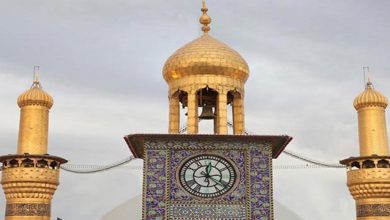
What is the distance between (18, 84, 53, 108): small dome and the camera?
3125cm

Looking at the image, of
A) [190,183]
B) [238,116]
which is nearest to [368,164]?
[238,116]

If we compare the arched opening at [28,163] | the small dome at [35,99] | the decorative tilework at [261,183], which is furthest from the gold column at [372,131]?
the arched opening at [28,163]

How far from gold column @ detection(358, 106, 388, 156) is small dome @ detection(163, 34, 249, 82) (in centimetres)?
1320

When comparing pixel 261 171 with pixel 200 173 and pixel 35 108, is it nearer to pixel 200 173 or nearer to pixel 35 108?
pixel 200 173

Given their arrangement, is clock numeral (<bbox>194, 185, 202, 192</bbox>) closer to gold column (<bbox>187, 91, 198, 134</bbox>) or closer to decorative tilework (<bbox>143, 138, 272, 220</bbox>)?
decorative tilework (<bbox>143, 138, 272, 220</bbox>)

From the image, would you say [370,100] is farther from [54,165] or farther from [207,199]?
[207,199]

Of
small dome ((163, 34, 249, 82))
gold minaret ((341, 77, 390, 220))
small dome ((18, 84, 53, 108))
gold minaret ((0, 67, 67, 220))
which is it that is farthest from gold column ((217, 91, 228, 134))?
gold minaret ((341, 77, 390, 220))

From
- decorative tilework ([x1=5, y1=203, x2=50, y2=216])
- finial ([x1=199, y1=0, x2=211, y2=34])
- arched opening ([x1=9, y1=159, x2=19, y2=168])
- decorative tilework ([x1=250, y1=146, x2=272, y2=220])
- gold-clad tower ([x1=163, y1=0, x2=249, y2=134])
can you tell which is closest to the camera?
decorative tilework ([x1=250, y1=146, x2=272, y2=220])

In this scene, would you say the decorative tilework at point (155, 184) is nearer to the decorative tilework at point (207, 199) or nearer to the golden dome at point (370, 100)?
the decorative tilework at point (207, 199)

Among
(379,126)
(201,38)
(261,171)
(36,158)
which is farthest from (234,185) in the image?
(379,126)

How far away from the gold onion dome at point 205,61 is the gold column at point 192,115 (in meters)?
0.96

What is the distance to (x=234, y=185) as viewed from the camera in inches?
746

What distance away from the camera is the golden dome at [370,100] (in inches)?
1323

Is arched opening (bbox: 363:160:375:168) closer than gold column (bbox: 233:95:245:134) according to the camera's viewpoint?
No
